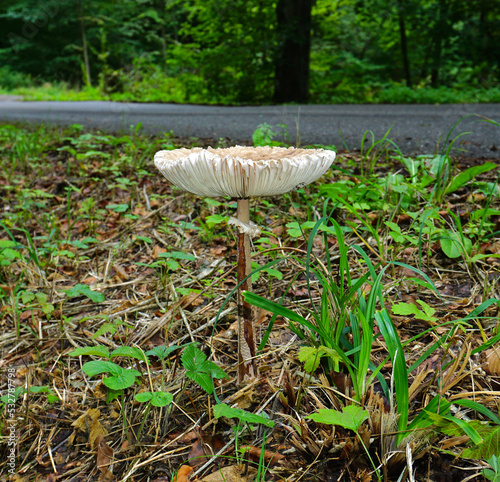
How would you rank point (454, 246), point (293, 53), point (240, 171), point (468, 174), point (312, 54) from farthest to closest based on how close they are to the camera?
point (312, 54)
point (293, 53)
point (468, 174)
point (454, 246)
point (240, 171)

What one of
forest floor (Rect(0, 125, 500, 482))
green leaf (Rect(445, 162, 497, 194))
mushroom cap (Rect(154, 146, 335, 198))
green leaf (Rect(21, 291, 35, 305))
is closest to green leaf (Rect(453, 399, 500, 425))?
forest floor (Rect(0, 125, 500, 482))

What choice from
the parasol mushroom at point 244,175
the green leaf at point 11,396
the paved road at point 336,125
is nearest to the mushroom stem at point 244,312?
the parasol mushroom at point 244,175

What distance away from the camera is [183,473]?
128 centimetres

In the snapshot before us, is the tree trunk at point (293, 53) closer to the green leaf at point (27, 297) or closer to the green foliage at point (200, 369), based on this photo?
the green leaf at point (27, 297)

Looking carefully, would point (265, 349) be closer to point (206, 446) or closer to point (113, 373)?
point (206, 446)

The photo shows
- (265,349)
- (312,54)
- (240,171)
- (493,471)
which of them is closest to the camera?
(493,471)

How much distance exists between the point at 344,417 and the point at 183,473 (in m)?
0.55

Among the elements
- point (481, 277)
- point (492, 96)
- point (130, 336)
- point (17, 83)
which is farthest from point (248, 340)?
point (17, 83)

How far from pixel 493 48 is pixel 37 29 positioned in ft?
74.8

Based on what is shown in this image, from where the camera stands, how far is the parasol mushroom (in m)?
1.18

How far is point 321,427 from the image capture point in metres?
1.27

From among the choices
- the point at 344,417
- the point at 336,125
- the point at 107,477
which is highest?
the point at 336,125

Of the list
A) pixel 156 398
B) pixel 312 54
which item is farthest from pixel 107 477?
pixel 312 54

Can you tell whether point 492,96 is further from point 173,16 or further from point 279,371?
point 173,16
